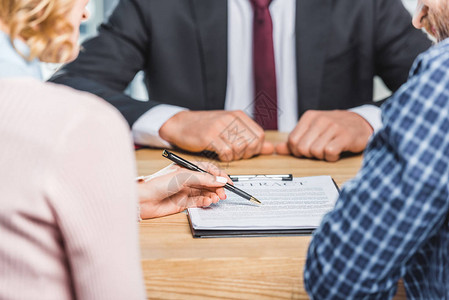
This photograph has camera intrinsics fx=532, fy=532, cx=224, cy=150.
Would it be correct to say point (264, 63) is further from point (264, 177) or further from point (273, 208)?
point (273, 208)

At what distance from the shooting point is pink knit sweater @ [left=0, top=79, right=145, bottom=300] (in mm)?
465

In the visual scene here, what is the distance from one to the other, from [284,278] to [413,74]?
321mm

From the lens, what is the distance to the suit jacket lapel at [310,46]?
5.39ft

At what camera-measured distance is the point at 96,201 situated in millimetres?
492

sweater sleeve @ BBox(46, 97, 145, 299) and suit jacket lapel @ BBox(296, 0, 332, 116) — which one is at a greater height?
sweater sleeve @ BBox(46, 97, 145, 299)

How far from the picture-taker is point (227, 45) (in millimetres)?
1694

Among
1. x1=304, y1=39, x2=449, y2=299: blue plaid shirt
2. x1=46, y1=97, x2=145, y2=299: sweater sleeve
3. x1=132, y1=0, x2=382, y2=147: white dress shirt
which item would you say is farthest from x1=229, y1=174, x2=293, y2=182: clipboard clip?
x1=132, y1=0, x2=382, y2=147: white dress shirt

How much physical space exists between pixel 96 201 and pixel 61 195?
0.11 ft

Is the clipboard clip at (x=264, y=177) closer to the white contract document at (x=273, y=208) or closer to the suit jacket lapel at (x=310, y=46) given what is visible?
the white contract document at (x=273, y=208)

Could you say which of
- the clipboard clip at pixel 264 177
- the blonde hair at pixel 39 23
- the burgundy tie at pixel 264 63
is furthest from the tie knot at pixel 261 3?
the blonde hair at pixel 39 23

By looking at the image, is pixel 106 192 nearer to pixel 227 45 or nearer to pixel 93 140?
pixel 93 140

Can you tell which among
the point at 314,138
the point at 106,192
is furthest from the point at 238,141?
the point at 106,192

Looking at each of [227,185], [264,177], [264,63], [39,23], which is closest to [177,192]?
[227,185]

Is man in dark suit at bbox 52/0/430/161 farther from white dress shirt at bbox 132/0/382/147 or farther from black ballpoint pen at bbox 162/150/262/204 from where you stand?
black ballpoint pen at bbox 162/150/262/204
